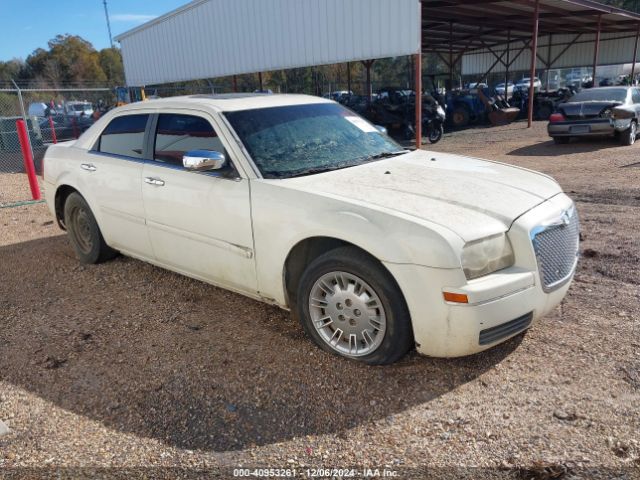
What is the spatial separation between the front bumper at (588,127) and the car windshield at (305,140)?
32.9 ft

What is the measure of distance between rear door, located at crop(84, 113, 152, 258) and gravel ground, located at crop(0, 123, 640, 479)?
1.62 ft

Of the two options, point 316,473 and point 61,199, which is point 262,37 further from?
point 316,473

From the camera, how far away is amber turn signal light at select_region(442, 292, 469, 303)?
284cm

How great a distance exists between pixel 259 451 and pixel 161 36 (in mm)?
22968

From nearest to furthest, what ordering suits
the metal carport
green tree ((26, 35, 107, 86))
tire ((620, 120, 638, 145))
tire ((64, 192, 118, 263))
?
tire ((64, 192, 118, 263)) < tire ((620, 120, 638, 145)) < the metal carport < green tree ((26, 35, 107, 86))

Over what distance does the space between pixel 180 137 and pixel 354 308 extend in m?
2.08

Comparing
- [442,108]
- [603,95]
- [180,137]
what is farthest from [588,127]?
[180,137]

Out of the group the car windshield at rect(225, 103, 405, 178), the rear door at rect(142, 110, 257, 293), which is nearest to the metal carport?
the car windshield at rect(225, 103, 405, 178)

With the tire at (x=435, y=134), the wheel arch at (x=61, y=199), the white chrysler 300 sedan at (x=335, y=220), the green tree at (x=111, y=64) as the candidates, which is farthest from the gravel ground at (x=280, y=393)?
the green tree at (x=111, y=64)

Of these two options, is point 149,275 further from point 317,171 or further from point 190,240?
point 317,171

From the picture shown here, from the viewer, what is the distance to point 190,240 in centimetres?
411

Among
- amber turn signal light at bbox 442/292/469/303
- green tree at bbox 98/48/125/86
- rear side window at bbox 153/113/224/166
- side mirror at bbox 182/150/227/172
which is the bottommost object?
amber turn signal light at bbox 442/292/469/303

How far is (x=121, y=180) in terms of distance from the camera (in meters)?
4.64

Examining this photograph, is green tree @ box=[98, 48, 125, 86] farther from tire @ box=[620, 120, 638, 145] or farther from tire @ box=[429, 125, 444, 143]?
tire @ box=[620, 120, 638, 145]
